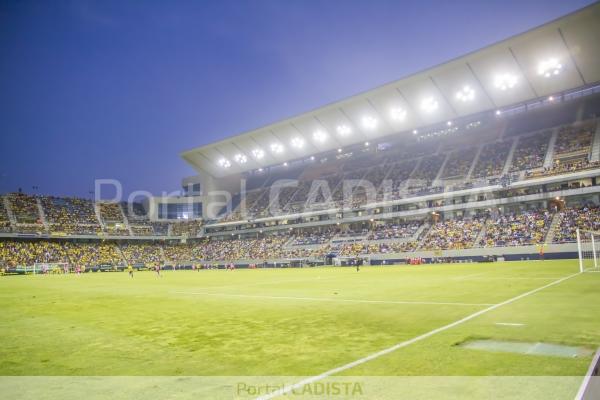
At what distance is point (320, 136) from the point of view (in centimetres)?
6431

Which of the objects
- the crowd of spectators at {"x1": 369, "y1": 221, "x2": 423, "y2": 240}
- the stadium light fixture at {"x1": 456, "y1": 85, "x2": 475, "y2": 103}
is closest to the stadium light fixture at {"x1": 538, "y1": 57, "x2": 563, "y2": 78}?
the stadium light fixture at {"x1": 456, "y1": 85, "x2": 475, "y2": 103}

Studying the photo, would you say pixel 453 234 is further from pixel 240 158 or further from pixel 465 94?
pixel 240 158

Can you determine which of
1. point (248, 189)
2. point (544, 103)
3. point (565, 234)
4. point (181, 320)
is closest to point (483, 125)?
point (544, 103)

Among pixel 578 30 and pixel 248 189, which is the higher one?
pixel 578 30

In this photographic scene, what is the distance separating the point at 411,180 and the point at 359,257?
53.2ft

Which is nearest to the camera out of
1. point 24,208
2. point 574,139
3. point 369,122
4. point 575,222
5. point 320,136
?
point 575,222

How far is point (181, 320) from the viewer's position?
37.4 feet

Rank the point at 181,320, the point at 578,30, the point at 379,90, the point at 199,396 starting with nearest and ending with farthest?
the point at 199,396
the point at 181,320
the point at 578,30
the point at 379,90

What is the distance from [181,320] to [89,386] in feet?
20.3

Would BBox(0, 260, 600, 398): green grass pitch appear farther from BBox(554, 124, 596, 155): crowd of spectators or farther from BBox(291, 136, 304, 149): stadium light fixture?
BBox(291, 136, 304, 149): stadium light fixture

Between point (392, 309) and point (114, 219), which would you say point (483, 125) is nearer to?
point (392, 309)

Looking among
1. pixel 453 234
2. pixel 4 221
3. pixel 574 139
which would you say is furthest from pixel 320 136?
pixel 4 221

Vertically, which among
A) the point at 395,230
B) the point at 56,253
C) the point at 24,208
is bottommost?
the point at 56,253

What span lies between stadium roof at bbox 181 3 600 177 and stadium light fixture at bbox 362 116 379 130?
154mm
